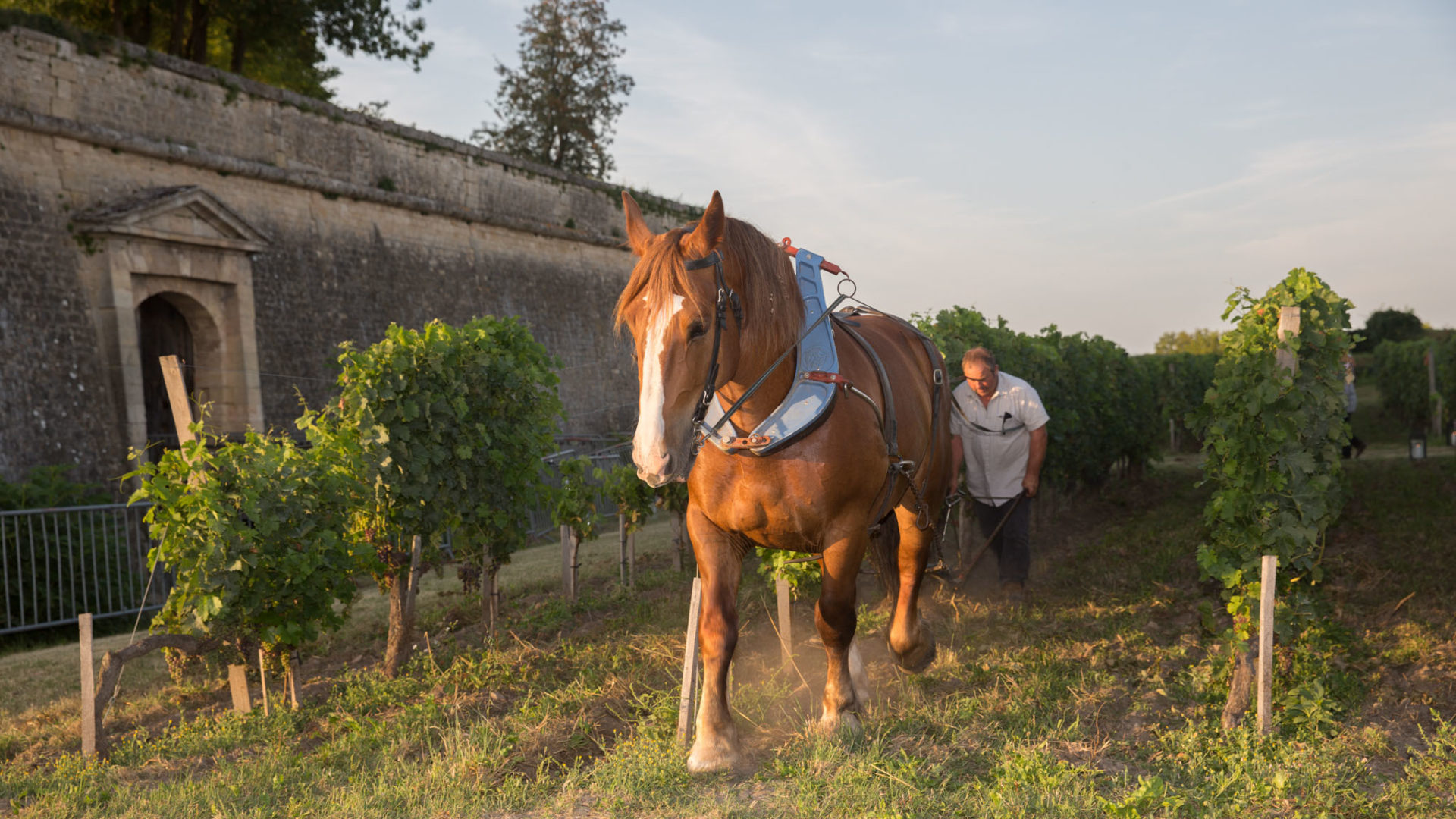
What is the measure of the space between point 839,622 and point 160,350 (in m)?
13.9

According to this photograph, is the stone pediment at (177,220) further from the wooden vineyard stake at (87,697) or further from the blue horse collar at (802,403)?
the blue horse collar at (802,403)

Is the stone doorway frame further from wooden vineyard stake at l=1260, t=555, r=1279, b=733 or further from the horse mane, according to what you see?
wooden vineyard stake at l=1260, t=555, r=1279, b=733

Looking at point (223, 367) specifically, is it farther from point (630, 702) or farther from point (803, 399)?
point (803, 399)

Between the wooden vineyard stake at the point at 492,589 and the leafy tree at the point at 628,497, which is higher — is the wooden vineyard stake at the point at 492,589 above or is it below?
below

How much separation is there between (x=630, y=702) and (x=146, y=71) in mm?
13179

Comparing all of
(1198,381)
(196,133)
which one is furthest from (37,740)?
(1198,381)

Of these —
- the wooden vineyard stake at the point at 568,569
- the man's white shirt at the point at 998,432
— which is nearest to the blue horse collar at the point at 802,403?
the man's white shirt at the point at 998,432

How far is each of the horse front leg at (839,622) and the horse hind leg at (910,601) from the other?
0.95 m

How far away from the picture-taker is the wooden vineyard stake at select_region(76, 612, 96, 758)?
4625mm

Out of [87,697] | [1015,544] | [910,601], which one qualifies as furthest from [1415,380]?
[87,697]

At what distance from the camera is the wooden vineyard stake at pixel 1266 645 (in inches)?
166

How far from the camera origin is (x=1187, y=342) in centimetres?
6144

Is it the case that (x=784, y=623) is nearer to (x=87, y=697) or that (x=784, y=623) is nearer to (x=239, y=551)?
(x=239, y=551)

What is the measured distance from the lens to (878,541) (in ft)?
17.0
